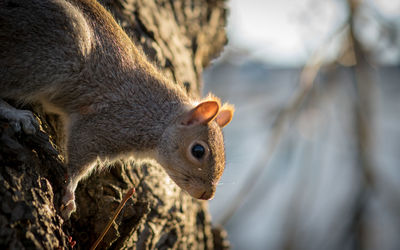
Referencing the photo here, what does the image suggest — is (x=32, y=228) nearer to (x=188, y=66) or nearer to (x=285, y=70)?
(x=188, y=66)

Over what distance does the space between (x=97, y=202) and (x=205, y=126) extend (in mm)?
618

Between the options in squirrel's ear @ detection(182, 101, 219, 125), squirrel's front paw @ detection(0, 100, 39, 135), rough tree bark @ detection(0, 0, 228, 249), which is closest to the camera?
rough tree bark @ detection(0, 0, 228, 249)

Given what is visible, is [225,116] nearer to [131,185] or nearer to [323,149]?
[131,185]

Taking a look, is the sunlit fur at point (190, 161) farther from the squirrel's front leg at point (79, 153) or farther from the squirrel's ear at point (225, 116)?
the squirrel's front leg at point (79, 153)

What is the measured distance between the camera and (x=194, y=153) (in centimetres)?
199

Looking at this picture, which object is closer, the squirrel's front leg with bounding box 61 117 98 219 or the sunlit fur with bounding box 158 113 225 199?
the squirrel's front leg with bounding box 61 117 98 219

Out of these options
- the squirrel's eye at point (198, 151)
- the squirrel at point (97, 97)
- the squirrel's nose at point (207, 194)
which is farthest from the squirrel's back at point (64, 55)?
the squirrel's nose at point (207, 194)

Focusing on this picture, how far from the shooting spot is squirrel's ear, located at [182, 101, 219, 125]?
1928mm

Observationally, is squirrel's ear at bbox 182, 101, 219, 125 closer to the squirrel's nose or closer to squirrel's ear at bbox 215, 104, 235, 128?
squirrel's ear at bbox 215, 104, 235, 128

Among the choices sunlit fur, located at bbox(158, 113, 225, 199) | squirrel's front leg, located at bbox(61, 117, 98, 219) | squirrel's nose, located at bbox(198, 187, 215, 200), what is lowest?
squirrel's front leg, located at bbox(61, 117, 98, 219)

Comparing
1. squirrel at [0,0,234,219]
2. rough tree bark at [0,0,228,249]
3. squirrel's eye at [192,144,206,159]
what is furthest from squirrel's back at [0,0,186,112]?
squirrel's eye at [192,144,206,159]

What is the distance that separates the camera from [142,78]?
Result: 1.98m

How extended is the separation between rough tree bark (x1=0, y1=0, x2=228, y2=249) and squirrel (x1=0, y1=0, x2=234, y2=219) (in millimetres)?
73

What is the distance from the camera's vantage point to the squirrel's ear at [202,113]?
193cm
